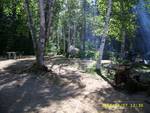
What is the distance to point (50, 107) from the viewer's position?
25.5 feet

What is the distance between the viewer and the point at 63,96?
9109 millimetres

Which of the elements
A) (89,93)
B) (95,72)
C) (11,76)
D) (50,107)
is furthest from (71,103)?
(95,72)

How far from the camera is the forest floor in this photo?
779 centimetres

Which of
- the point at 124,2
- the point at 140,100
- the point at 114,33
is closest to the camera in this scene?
the point at 140,100

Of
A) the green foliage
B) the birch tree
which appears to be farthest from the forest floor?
the green foliage

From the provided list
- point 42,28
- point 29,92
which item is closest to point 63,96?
point 29,92

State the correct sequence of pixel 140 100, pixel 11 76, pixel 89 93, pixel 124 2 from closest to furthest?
1. pixel 140 100
2. pixel 89 93
3. pixel 11 76
4. pixel 124 2

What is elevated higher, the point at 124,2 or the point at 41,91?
the point at 124,2

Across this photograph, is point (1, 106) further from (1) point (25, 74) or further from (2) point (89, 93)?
(1) point (25, 74)

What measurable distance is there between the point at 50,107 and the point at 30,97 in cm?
130

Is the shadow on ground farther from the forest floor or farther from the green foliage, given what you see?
the green foliage
